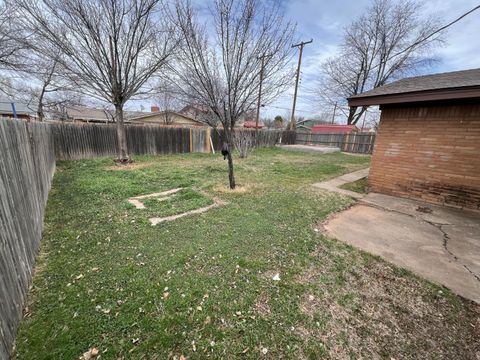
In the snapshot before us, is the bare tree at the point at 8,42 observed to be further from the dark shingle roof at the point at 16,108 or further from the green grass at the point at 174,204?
the dark shingle roof at the point at 16,108

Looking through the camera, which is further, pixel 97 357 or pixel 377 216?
pixel 377 216

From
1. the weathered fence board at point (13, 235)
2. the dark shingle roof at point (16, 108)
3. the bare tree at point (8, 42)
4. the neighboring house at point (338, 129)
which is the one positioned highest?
the bare tree at point (8, 42)

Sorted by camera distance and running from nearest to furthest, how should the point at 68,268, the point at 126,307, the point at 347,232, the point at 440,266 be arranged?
the point at 126,307, the point at 68,268, the point at 440,266, the point at 347,232

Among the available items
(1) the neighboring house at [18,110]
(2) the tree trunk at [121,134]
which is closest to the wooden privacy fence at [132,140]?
(2) the tree trunk at [121,134]

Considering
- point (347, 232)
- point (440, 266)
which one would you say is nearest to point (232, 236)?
point (347, 232)

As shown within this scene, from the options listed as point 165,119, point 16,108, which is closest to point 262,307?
point 16,108

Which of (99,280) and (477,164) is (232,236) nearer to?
(99,280)

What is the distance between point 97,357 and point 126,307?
0.43 m

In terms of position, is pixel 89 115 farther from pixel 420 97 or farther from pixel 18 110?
pixel 420 97

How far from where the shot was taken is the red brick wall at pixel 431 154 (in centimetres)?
434

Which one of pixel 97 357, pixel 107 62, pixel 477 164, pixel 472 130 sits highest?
pixel 107 62

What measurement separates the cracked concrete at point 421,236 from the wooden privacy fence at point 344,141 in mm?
14020

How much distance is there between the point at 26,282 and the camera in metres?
2.09

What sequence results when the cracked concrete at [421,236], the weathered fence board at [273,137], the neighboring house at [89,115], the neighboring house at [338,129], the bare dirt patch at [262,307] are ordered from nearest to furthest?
the bare dirt patch at [262,307] < the cracked concrete at [421,236] < the weathered fence board at [273,137] < the neighboring house at [338,129] < the neighboring house at [89,115]
